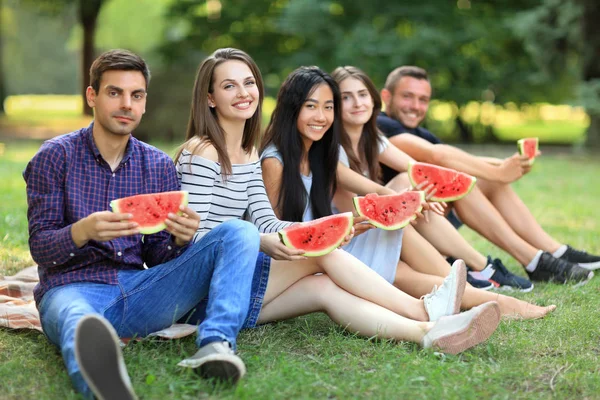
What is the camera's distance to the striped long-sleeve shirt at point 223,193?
3.73m

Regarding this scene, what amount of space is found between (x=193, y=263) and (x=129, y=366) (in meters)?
0.53

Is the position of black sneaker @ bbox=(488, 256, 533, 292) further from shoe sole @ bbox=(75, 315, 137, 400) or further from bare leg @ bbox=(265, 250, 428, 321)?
shoe sole @ bbox=(75, 315, 137, 400)

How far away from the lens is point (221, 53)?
401 cm

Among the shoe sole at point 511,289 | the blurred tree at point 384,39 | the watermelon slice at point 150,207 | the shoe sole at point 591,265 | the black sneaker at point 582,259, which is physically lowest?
the shoe sole at point 511,289

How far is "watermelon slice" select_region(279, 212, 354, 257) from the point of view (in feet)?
11.8

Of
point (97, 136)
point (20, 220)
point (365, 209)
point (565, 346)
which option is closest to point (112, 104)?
point (97, 136)

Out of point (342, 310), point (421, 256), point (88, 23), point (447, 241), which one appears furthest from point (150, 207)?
point (88, 23)

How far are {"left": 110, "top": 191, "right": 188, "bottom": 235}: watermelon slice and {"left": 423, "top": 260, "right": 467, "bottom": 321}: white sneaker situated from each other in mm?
1331

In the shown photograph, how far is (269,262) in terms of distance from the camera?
12.2 ft

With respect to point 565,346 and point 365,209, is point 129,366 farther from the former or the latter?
point 565,346

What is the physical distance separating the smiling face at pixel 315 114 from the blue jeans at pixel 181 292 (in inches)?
48.9

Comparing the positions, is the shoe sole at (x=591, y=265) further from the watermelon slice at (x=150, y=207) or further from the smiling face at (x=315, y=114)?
the watermelon slice at (x=150, y=207)

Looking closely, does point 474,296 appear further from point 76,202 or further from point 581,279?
point 76,202

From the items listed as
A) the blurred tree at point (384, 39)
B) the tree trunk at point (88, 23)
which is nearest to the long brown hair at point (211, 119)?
the blurred tree at point (384, 39)
